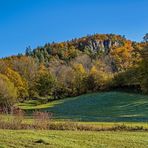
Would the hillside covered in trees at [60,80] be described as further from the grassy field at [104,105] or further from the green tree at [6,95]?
the grassy field at [104,105]

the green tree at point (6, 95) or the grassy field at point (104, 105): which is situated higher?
the green tree at point (6, 95)

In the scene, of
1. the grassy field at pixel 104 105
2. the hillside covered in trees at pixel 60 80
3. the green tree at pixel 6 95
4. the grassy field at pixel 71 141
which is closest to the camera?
the grassy field at pixel 71 141

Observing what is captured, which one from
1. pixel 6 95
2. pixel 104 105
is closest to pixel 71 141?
pixel 104 105

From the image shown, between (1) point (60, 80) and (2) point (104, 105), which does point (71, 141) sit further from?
(1) point (60, 80)

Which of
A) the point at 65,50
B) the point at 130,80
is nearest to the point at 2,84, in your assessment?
the point at 130,80

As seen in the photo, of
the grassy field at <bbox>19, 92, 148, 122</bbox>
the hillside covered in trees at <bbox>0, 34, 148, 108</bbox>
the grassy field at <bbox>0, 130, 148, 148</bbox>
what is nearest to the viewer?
the grassy field at <bbox>0, 130, 148, 148</bbox>

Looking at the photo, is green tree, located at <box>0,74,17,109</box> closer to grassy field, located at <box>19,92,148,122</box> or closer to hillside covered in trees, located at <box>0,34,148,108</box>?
hillside covered in trees, located at <box>0,34,148,108</box>

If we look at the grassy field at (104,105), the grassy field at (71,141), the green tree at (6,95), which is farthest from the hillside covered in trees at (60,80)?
the grassy field at (71,141)

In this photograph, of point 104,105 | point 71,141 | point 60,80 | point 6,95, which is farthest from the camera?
point 60,80

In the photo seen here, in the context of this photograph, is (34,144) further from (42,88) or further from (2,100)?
(42,88)

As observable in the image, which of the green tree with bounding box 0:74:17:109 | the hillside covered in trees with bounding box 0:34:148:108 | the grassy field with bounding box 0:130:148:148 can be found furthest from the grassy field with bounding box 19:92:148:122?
the grassy field with bounding box 0:130:148:148

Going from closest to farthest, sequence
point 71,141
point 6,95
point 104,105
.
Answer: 1. point 71,141
2. point 104,105
3. point 6,95

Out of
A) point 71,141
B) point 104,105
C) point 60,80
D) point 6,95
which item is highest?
point 60,80

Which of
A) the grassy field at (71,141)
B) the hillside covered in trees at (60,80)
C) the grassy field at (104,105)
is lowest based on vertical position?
the grassy field at (71,141)
